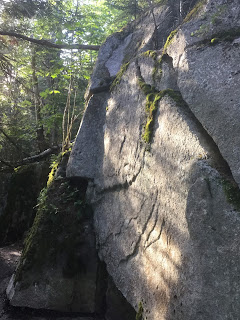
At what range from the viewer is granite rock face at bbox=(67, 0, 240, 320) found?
265 centimetres

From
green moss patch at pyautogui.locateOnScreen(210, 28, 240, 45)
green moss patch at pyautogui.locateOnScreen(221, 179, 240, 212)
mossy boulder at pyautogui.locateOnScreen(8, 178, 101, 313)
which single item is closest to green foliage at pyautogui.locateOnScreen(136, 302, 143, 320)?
mossy boulder at pyautogui.locateOnScreen(8, 178, 101, 313)

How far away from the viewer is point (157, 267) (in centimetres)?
339

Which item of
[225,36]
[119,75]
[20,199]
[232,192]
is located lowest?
[20,199]

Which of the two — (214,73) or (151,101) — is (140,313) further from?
(214,73)

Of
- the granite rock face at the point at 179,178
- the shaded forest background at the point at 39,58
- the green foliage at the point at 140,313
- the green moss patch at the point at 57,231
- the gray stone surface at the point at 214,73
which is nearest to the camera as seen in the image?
the granite rock face at the point at 179,178

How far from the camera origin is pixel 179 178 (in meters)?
3.18

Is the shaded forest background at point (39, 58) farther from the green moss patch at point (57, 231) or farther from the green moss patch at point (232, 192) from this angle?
the green moss patch at point (232, 192)

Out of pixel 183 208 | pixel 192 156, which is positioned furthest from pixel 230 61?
pixel 183 208

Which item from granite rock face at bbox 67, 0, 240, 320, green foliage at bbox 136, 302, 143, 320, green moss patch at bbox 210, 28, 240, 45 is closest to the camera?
granite rock face at bbox 67, 0, 240, 320

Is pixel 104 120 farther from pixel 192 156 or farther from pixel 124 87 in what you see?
pixel 192 156

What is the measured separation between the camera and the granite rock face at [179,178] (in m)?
2.65

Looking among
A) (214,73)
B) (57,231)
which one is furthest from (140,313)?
(214,73)

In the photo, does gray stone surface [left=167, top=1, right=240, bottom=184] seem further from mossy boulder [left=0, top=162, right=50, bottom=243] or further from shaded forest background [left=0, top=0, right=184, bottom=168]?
mossy boulder [left=0, top=162, right=50, bottom=243]

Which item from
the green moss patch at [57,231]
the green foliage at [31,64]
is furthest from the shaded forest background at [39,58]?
the green moss patch at [57,231]
